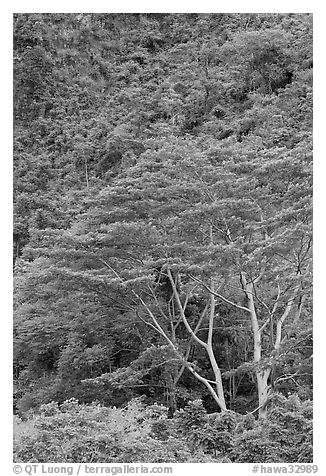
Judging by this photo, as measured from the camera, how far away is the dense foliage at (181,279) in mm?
6953

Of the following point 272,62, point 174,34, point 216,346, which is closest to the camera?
point 216,346

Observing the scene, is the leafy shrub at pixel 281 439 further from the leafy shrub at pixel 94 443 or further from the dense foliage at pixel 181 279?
the leafy shrub at pixel 94 443

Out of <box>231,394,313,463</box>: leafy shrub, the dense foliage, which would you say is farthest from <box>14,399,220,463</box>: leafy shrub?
<box>231,394,313,463</box>: leafy shrub

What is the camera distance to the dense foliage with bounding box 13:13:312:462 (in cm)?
695

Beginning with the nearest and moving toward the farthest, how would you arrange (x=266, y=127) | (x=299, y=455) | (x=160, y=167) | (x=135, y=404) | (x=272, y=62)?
(x=299, y=455) → (x=135, y=404) → (x=160, y=167) → (x=266, y=127) → (x=272, y=62)

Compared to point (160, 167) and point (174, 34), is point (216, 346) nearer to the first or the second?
point (160, 167)

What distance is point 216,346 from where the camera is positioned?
9984mm

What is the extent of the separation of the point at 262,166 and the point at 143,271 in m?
2.14

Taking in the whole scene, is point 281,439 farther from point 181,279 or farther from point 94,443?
point 181,279

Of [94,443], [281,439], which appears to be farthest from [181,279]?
[94,443]

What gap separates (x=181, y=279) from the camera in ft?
32.2

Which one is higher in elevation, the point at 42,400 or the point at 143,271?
the point at 143,271

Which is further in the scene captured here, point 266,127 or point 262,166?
point 266,127

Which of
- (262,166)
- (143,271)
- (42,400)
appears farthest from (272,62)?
(42,400)
